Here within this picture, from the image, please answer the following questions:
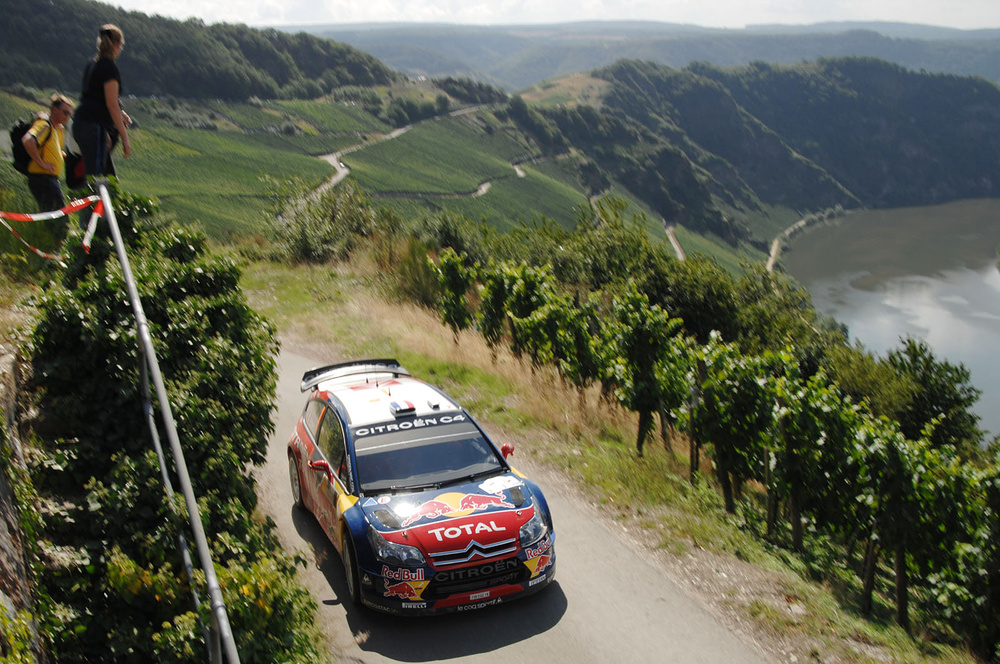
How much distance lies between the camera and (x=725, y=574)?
809 centimetres

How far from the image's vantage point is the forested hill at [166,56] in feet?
371

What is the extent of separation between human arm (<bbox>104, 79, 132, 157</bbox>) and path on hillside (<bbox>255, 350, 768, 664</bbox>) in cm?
525

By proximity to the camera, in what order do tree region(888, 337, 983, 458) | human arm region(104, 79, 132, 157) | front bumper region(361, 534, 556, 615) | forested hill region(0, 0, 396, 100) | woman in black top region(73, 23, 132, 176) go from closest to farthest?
front bumper region(361, 534, 556, 615) → woman in black top region(73, 23, 132, 176) → human arm region(104, 79, 132, 157) → tree region(888, 337, 983, 458) → forested hill region(0, 0, 396, 100)

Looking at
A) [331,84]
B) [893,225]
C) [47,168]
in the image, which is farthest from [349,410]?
[893,225]

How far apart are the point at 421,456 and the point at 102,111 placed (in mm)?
5909

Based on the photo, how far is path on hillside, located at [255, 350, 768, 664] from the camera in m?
6.67

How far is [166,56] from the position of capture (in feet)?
423

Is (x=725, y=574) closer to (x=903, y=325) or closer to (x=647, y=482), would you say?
(x=647, y=482)

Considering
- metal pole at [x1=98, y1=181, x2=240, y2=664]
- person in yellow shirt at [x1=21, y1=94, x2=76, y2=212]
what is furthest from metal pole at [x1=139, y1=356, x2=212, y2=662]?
person in yellow shirt at [x1=21, y1=94, x2=76, y2=212]

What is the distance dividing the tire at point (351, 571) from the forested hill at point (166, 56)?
374ft

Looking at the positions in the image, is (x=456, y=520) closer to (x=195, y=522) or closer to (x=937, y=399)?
(x=195, y=522)

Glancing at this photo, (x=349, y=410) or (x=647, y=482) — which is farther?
(x=647, y=482)

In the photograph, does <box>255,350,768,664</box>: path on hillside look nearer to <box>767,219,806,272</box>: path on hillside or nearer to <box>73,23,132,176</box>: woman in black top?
<box>73,23,132,176</box>: woman in black top

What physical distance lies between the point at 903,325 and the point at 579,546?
101447 mm
